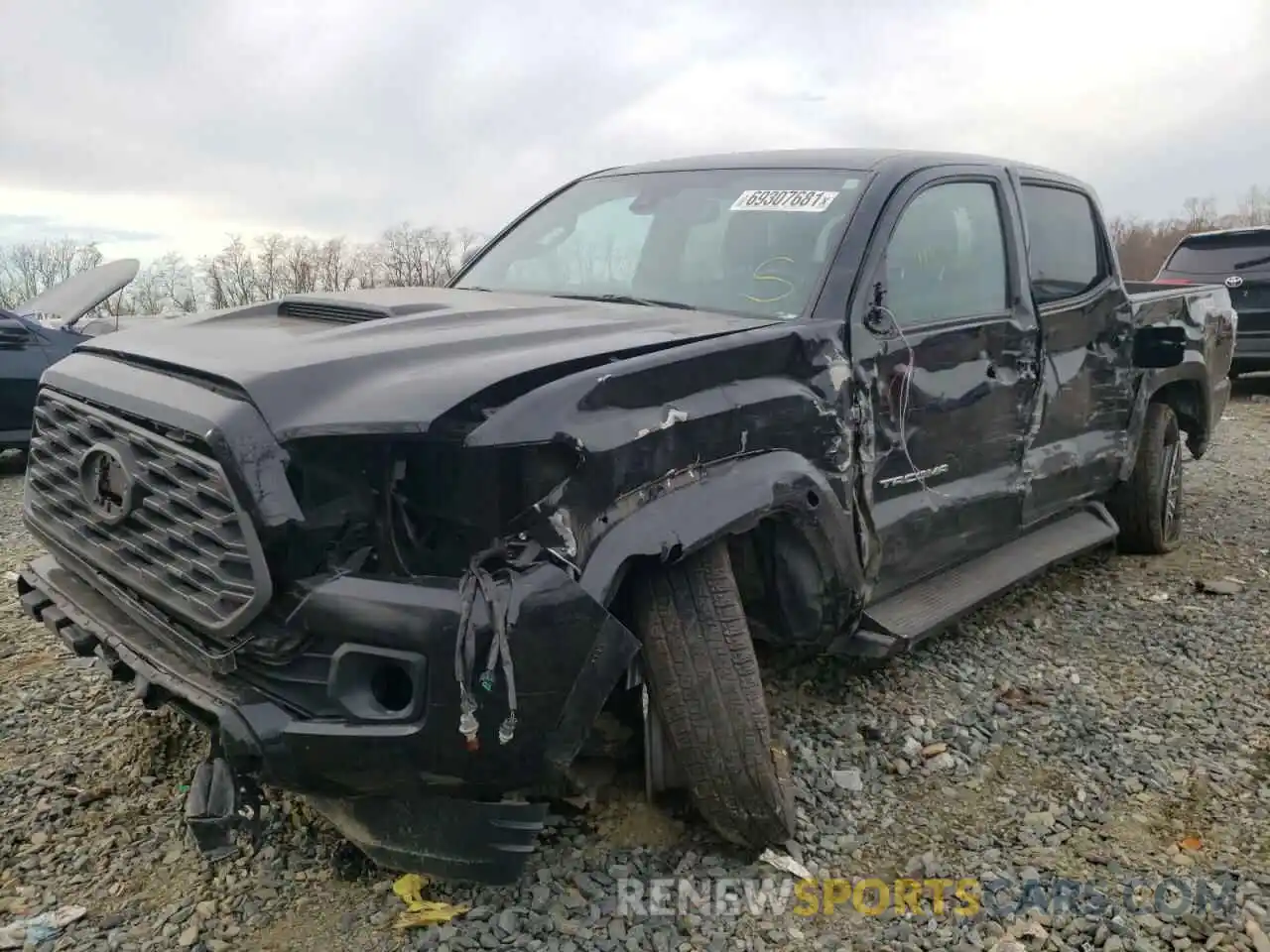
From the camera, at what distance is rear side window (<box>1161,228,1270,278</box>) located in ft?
33.2

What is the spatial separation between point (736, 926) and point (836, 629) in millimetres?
939

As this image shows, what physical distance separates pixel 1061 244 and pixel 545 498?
10.1ft

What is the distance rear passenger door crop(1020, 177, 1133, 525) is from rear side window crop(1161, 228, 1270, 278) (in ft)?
21.5

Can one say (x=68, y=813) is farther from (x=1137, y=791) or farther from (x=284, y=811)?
(x=1137, y=791)

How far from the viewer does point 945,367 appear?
3.38 m

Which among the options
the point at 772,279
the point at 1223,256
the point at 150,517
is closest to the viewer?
the point at 150,517

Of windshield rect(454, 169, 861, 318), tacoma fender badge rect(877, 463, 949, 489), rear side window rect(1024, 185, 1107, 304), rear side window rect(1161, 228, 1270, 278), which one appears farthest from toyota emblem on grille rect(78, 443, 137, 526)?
rear side window rect(1161, 228, 1270, 278)

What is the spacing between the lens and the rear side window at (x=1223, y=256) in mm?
10133

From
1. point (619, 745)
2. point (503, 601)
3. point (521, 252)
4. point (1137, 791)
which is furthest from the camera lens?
point (521, 252)

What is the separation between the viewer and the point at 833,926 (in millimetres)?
2434

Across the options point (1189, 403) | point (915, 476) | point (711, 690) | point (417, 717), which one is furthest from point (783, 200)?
point (1189, 403)

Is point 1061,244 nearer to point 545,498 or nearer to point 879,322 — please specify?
point 879,322

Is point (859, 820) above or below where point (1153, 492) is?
below

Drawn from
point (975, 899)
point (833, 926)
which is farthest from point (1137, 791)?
point (833, 926)
